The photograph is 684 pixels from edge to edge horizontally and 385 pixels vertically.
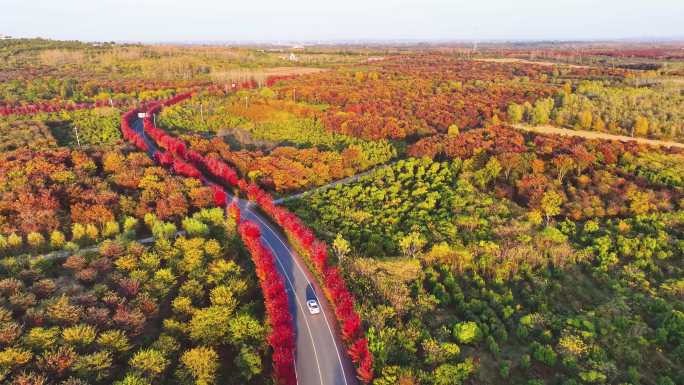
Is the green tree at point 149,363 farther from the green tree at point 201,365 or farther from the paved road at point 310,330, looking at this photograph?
the paved road at point 310,330

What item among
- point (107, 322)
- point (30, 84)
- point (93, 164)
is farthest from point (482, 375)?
point (30, 84)

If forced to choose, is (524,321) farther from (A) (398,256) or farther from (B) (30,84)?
(B) (30,84)

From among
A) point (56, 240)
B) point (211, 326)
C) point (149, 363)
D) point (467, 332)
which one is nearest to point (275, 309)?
point (211, 326)

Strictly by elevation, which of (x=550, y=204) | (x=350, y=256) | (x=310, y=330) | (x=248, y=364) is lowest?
(x=310, y=330)

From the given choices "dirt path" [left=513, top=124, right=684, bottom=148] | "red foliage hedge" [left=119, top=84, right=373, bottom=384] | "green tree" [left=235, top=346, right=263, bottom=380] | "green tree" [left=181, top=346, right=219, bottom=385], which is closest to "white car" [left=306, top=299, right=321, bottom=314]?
"red foliage hedge" [left=119, top=84, right=373, bottom=384]

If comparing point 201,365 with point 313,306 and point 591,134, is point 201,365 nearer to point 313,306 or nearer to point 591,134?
point 313,306

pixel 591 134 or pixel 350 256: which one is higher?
pixel 591 134

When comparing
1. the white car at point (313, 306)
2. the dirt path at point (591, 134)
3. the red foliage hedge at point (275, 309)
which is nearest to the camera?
the red foliage hedge at point (275, 309)

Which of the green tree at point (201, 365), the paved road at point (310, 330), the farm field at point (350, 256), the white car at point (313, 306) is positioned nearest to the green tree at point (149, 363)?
the farm field at point (350, 256)
